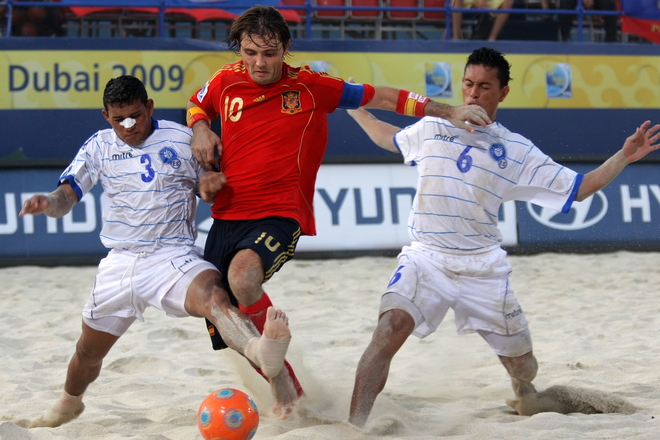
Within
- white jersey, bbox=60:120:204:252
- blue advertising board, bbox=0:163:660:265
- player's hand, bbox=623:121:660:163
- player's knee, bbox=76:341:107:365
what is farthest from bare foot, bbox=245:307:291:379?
blue advertising board, bbox=0:163:660:265

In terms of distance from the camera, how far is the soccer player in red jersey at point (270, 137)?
348 cm

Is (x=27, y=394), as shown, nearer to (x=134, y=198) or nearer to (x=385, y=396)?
(x=134, y=198)

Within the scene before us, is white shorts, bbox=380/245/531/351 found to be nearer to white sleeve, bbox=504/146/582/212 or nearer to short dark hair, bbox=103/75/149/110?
white sleeve, bbox=504/146/582/212

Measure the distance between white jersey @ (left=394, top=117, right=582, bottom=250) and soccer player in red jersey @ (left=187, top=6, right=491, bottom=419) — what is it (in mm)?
269

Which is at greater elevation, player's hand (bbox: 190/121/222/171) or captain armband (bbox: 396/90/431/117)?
captain armband (bbox: 396/90/431/117)

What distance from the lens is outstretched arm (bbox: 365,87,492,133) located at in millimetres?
3515

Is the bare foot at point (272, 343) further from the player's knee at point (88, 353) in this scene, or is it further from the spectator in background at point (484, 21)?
the spectator in background at point (484, 21)

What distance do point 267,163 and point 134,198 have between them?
663mm

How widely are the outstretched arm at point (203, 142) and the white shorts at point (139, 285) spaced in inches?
17.5

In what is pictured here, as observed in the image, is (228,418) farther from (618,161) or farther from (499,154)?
(618,161)

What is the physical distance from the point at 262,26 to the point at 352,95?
55 cm

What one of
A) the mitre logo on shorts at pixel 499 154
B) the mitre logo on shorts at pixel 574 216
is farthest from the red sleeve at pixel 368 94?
the mitre logo on shorts at pixel 574 216

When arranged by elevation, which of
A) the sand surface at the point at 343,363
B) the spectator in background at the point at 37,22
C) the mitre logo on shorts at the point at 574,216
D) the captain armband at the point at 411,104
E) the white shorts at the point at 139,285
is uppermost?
the spectator in background at the point at 37,22

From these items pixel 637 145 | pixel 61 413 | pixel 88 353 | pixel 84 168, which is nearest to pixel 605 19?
pixel 637 145
